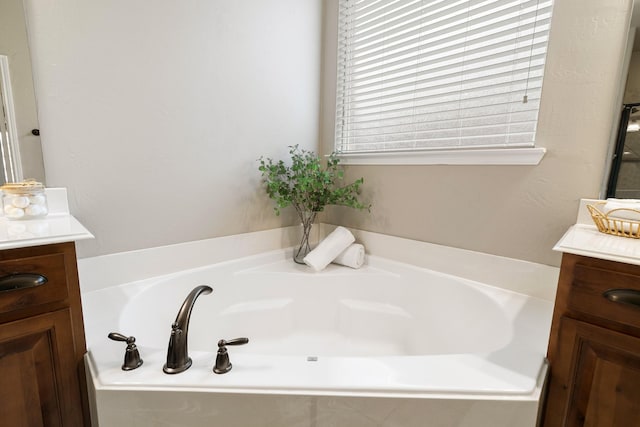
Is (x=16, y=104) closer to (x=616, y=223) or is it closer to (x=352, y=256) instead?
(x=352, y=256)

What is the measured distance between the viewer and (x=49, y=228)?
904 millimetres

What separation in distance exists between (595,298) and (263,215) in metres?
1.41

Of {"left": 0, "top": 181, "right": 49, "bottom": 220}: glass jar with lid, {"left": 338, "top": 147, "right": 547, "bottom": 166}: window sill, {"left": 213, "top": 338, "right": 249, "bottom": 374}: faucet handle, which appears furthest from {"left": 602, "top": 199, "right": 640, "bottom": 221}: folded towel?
{"left": 0, "top": 181, "right": 49, "bottom": 220}: glass jar with lid

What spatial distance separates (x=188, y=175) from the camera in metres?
1.43

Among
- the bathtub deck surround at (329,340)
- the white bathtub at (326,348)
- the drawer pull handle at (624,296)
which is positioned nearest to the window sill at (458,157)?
the bathtub deck surround at (329,340)

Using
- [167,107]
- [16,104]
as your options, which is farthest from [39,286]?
[167,107]

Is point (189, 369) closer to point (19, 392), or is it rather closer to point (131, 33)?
point (19, 392)

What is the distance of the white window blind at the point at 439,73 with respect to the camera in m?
1.22

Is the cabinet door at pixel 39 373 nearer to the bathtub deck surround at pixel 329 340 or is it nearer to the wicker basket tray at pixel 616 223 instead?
the bathtub deck surround at pixel 329 340

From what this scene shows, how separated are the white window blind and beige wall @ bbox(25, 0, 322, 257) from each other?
0.31 meters

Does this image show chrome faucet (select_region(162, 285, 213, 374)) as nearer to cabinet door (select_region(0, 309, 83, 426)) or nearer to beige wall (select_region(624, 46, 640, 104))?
cabinet door (select_region(0, 309, 83, 426))

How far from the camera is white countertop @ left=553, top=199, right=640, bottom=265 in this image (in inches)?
28.4

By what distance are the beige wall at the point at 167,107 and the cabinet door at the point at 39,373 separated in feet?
1.64

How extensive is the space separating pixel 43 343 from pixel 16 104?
2.68 feet
